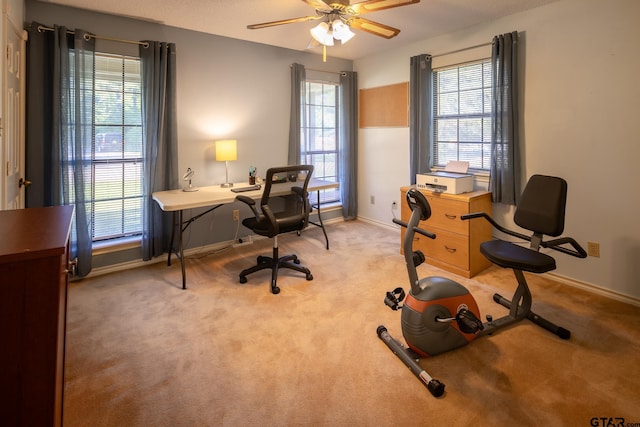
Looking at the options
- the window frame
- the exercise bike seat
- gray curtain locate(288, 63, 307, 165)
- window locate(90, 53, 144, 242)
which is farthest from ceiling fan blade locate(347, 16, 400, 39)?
window locate(90, 53, 144, 242)

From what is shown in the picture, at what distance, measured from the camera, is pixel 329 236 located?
4.47 meters

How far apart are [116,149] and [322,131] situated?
2519mm

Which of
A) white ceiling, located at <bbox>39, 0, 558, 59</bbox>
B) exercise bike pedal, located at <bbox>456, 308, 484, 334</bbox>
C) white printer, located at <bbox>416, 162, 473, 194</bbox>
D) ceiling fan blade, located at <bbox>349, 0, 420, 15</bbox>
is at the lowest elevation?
exercise bike pedal, located at <bbox>456, 308, 484, 334</bbox>

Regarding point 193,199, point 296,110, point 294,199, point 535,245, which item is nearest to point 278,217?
point 294,199

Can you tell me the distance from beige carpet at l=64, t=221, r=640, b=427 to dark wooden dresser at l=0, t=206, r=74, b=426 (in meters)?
0.78

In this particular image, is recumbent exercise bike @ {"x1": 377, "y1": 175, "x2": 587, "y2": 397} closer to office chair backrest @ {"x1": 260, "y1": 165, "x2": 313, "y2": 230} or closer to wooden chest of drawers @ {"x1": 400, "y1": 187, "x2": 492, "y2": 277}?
wooden chest of drawers @ {"x1": 400, "y1": 187, "x2": 492, "y2": 277}

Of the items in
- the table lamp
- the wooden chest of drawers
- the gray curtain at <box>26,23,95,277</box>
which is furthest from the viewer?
the table lamp

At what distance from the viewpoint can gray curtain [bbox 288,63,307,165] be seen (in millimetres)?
4371

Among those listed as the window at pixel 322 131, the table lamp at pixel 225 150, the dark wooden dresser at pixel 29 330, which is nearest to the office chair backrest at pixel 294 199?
the table lamp at pixel 225 150

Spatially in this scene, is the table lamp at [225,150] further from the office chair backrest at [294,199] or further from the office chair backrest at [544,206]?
the office chair backrest at [544,206]

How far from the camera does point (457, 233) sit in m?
3.21

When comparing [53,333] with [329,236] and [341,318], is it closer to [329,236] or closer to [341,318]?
[341,318]

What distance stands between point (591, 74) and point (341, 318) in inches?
106

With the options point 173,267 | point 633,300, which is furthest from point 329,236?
point 633,300
